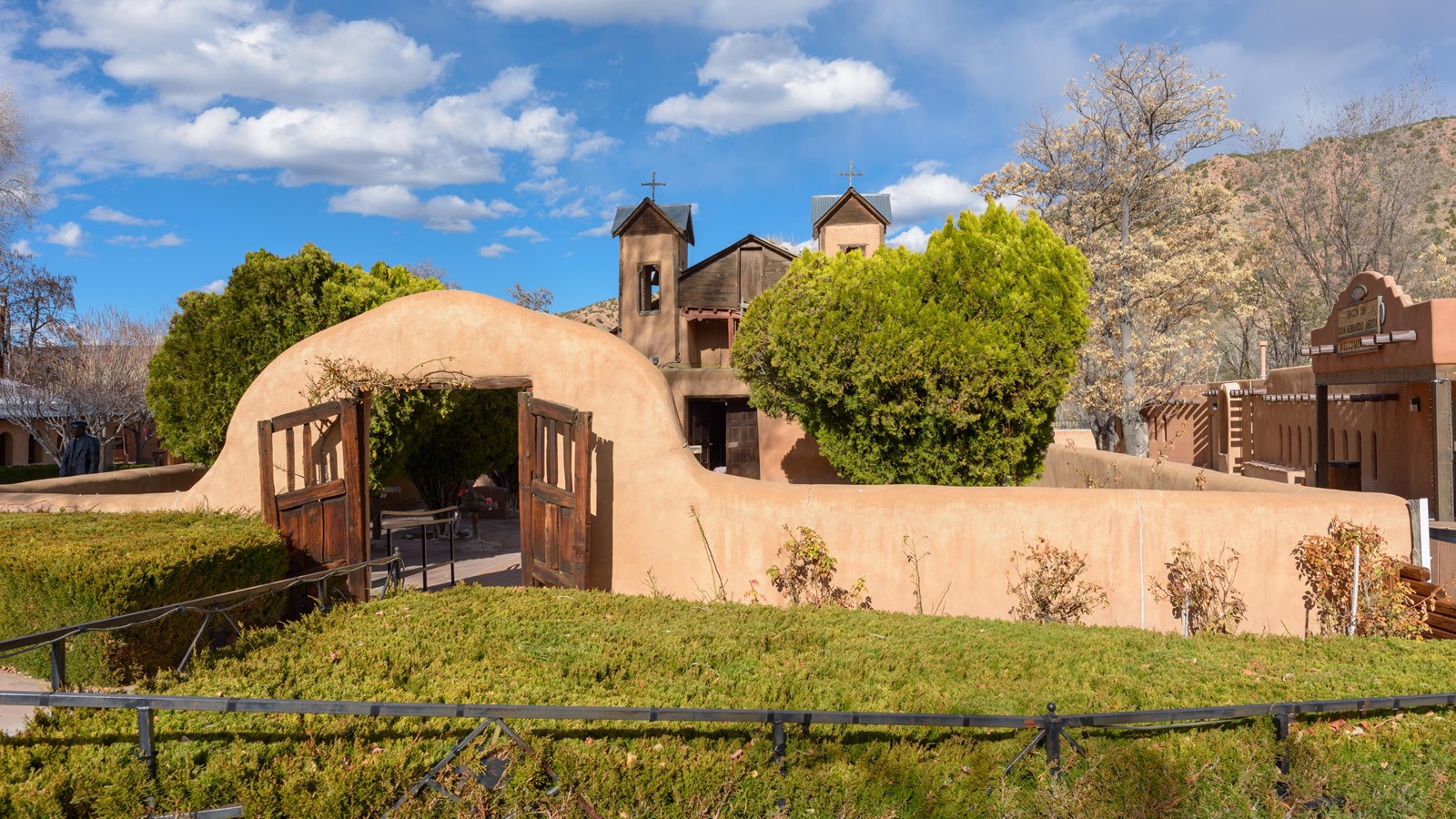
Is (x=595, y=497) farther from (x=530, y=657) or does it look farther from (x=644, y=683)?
(x=644, y=683)

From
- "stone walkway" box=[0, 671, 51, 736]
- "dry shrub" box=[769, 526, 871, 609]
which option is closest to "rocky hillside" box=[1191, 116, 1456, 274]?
"dry shrub" box=[769, 526, 871, 609]

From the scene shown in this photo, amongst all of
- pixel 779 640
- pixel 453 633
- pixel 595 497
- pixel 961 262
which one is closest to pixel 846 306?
pixel 961 262

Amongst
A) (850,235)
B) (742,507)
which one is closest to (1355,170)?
(850,235)

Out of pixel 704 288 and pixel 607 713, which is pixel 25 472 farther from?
pixel 607 713

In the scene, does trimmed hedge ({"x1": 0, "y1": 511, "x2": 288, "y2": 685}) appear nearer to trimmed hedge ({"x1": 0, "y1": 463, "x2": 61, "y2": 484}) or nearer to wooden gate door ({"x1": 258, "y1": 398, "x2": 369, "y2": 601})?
wooden gate door ({"x1": 258, "y1": 398, "x2": 369, "y2": 601})

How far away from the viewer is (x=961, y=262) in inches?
433

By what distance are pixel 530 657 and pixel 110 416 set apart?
26.3 m

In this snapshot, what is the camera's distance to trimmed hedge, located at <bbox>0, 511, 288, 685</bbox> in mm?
6102

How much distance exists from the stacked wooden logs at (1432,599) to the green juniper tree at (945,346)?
408 cm

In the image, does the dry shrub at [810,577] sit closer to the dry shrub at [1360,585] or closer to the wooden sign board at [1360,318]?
the dry shrub at [1360,585]

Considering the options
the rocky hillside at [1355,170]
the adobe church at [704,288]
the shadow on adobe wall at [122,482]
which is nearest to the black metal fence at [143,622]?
the shadow on adobe wall at [122,482]

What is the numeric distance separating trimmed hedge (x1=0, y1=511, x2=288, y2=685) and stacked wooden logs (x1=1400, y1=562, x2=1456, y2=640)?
32.4 feet

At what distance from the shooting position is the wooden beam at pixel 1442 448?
41.5 ft

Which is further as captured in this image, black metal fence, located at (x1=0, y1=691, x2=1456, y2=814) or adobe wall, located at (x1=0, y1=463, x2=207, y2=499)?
adobe wall, located at (x1=0, y1=463, x2=207, y2=499)
